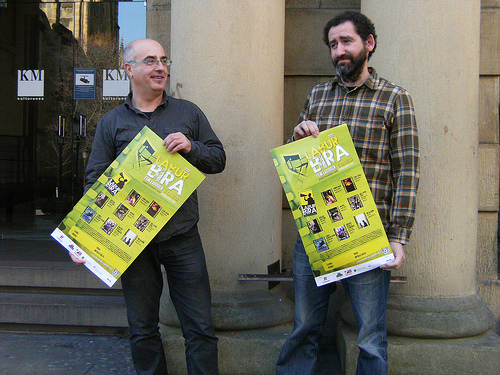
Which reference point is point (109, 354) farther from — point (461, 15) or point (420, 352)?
point (461, 15)

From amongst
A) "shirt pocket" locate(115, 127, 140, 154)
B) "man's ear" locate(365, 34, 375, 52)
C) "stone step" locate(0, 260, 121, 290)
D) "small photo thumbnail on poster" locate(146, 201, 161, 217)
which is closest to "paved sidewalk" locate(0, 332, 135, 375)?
"stone step" locate(0, 260, 121, 290)

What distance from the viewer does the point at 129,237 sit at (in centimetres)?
257

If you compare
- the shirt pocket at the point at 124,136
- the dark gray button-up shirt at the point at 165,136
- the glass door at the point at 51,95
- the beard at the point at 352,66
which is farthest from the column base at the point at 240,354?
the glass door at the point at 51,95

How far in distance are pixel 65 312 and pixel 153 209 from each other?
7.43ft

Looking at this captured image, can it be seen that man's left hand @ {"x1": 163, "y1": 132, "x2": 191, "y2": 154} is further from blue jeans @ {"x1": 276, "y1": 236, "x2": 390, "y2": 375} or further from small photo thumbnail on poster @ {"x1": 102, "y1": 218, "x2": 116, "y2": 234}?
blue jeans @ {"x1": 276, "y1": 236, "x2": 390, "y2": 375}

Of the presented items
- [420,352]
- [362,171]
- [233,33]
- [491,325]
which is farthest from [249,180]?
[491,325]

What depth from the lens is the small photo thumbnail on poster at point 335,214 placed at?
→ 2.35 meters

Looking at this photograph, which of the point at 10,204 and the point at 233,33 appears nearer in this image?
the point at 233,33

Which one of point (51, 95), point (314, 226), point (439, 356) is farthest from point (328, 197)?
point (51, 95)

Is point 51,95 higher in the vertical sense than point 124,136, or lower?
higher

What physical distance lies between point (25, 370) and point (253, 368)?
66.7 inches

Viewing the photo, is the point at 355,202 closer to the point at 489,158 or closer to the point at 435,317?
the point at 435,317

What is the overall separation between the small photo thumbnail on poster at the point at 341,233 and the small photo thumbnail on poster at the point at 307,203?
0.14 meters

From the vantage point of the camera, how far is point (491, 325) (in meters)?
3.31
